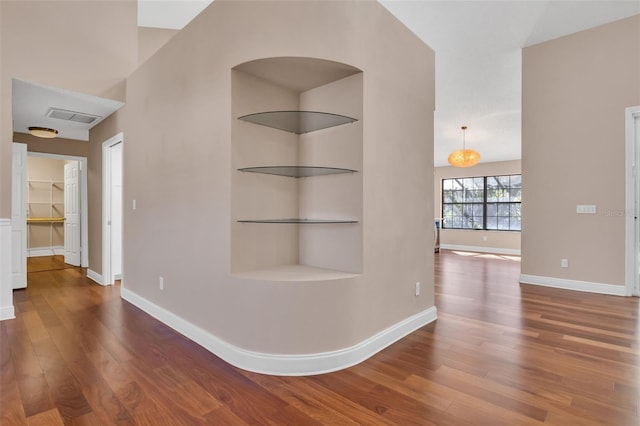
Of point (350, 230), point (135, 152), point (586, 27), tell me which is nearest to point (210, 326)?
point (350, 230)

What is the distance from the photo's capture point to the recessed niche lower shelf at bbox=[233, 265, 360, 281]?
2.26 metres

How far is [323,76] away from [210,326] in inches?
82.7

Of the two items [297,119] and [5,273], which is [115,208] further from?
[297,119]

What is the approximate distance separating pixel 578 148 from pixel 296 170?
4036 mm

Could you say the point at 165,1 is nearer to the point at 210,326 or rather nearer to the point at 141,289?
the point at 141,289

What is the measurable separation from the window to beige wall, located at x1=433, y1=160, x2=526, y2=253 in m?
0.14

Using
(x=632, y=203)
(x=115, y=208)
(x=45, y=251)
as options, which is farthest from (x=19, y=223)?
(x=632, y=203)

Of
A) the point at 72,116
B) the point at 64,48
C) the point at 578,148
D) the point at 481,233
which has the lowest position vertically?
the point at 481,233

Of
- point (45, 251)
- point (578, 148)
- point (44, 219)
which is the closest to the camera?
point (578, 148)

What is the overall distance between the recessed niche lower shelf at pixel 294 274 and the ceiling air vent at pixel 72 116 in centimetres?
391

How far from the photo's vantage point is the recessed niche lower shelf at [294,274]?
2.26 m

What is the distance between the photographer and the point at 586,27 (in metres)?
4.25

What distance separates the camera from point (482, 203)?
9773 millimetres

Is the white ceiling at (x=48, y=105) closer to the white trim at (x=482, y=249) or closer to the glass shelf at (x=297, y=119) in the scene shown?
the glass shelf at (x=297, y=119)
